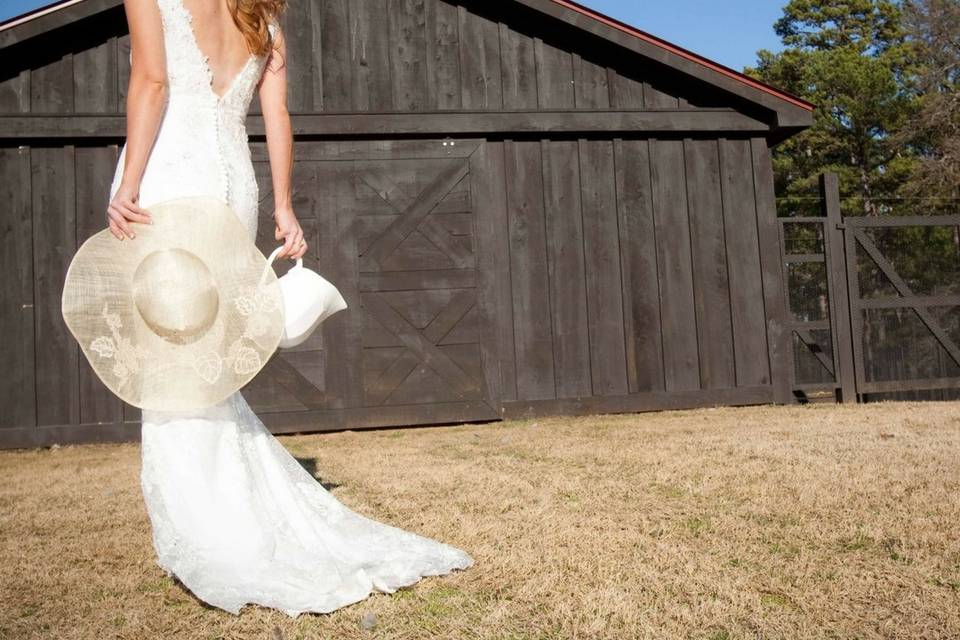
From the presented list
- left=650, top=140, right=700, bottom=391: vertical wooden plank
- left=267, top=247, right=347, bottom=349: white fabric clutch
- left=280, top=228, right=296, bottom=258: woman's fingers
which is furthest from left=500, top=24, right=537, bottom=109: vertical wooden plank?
left=267, top=247, right=347, bottom=349: white fabric clutch

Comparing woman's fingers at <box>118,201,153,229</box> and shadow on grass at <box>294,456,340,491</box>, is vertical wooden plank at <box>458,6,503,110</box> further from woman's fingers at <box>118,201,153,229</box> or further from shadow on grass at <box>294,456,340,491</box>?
woman's fingers at <box>118,201,153,229</box>

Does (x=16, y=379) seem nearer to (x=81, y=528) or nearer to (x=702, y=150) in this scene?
(x=81, y=528)

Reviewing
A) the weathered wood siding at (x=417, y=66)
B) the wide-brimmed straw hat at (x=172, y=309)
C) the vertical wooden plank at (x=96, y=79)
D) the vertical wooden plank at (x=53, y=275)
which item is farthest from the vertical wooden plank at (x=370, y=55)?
the wide-brimmed straw hat at (x=172, y=309)

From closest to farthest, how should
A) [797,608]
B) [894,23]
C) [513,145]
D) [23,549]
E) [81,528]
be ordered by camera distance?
[797,608], [23,549], [81,528], [513,145], [894,23]

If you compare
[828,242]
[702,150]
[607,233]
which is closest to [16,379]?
[607,233]

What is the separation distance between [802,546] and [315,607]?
1.67m

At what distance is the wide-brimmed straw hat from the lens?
8.30 ft

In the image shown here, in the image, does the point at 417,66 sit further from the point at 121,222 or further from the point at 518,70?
the point at 121,222

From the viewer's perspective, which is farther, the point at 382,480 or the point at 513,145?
the point at 513,145

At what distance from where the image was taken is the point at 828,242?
865 cm

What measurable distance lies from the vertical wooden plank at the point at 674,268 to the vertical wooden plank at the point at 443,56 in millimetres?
2083

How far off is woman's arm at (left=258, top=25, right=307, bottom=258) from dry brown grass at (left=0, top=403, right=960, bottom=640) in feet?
4.27

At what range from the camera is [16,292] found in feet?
24.7

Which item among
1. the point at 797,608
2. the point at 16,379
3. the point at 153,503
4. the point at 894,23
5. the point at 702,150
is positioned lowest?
the point at 797,608
